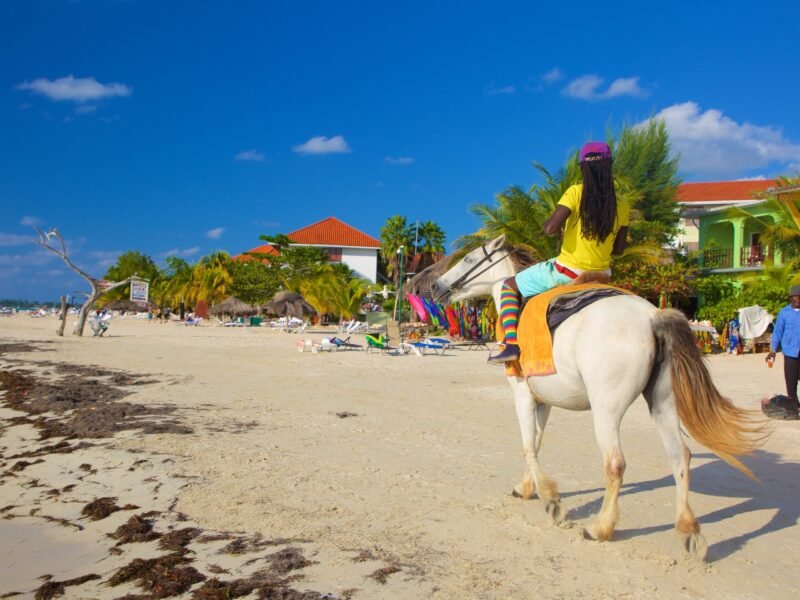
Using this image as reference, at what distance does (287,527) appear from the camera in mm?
4484

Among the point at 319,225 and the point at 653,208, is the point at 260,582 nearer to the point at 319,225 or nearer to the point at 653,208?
the point at 653,208

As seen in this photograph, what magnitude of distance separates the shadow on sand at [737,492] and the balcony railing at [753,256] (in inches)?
944

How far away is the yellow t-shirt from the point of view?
4797mm

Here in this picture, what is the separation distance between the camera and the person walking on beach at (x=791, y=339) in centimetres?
861

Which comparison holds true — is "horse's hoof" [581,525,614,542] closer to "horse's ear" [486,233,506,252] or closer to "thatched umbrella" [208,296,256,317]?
"horse's ear" [486,233,506,252]

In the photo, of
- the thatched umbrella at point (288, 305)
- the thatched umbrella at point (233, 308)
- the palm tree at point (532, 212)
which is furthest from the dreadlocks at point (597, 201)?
the thatched umbrella at point (233, 308)

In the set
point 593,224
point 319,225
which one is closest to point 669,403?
point 593,224

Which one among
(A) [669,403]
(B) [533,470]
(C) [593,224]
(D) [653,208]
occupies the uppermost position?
(D) [653,208]

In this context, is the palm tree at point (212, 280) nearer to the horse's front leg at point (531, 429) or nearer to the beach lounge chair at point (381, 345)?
the beach lounge chair at point (381, 345)

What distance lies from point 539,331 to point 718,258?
95.3ft

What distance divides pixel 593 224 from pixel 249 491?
140 inches

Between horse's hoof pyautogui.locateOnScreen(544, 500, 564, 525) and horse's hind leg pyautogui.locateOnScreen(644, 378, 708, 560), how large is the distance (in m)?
0.83

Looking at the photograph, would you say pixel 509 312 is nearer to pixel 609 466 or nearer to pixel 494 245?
pixel 494 245

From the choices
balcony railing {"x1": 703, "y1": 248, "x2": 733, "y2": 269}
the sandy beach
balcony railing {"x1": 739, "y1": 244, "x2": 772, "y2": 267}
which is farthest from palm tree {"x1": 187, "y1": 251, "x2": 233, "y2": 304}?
the sandy beach
